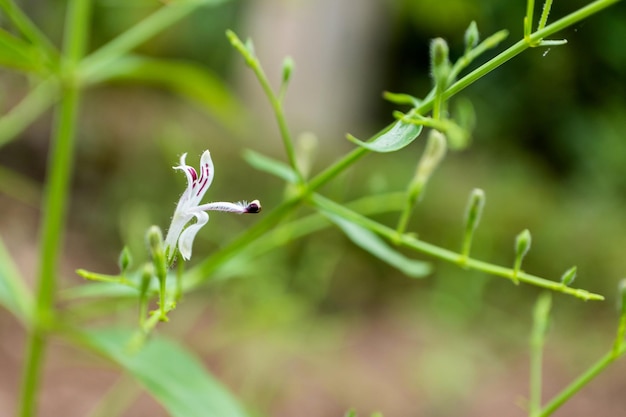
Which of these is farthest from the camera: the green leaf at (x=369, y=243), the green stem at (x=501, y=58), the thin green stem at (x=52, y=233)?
the thin green stem at (x=52, y=233)

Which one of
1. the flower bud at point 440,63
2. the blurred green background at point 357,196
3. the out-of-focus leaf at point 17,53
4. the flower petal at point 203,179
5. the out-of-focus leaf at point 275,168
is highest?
the blurred green background at point 357,196

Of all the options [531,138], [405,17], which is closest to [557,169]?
[531,138]

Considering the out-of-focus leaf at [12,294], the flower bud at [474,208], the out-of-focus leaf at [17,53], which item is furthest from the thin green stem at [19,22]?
the flower bud at [474,208]

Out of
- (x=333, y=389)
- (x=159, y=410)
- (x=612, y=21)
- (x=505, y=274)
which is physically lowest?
(x=505, y=274)

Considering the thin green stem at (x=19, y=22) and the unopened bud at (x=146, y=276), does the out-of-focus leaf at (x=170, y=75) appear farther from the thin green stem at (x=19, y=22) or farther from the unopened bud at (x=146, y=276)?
the unopened bud at (x=146, y=276)

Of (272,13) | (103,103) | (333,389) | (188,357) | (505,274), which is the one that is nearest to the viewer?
(505,274)

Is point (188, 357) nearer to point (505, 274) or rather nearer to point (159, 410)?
point (505, 274)
